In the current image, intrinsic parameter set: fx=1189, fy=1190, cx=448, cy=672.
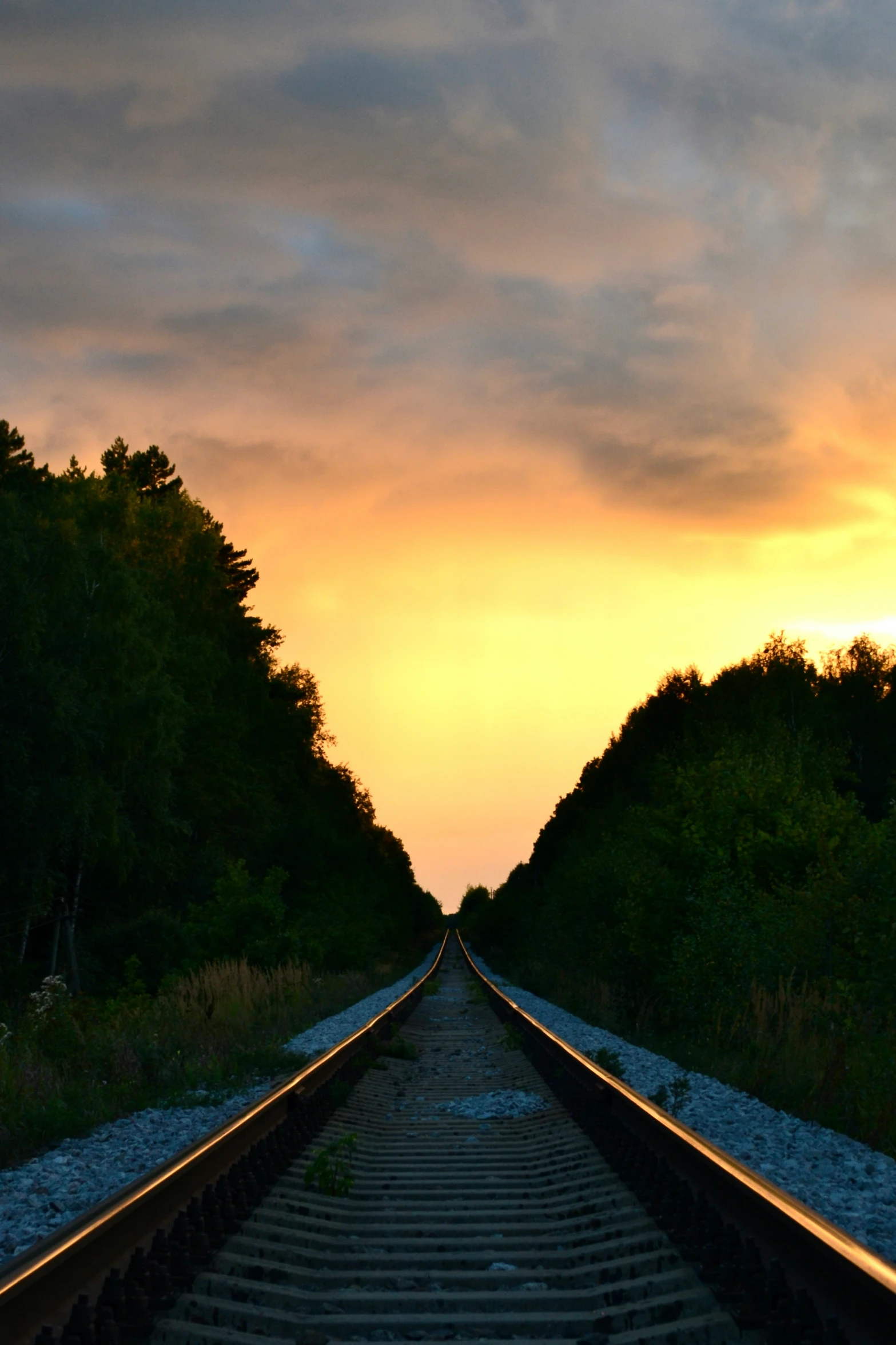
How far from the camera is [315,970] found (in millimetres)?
28594

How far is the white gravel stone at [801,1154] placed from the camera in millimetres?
5434

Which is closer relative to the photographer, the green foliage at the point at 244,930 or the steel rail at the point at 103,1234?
the steel rail at the point at 103,1234

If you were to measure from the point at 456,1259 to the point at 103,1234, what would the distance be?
1438mm

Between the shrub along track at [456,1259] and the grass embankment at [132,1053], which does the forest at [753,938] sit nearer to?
the shrub along track at [456,1259]

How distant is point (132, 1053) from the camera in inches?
423

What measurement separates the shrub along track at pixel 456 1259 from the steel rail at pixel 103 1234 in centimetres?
28

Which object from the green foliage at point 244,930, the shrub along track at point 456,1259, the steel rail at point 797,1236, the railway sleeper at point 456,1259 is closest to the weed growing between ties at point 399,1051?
the shrub along track at point 456,1259

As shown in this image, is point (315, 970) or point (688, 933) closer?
point (688, 933)

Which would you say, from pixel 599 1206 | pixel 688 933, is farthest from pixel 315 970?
pixel 599 1206

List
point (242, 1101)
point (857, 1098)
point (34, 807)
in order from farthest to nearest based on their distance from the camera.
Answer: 1. point (34, 807)
2. point (242, 1101)
3. point (857, 1098)

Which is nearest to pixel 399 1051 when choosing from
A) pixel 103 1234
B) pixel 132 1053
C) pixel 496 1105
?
pixel 132 1053

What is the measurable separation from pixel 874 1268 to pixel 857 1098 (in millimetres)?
5530

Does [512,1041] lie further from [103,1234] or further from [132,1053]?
[103,1234]

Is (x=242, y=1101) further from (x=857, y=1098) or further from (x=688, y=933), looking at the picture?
(x=688, y=933)
